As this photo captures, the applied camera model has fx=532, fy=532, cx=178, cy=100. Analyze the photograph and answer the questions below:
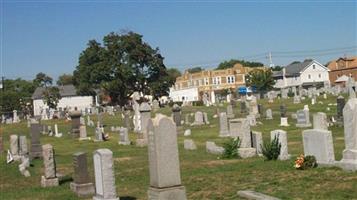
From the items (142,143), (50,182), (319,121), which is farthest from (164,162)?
(142,143)

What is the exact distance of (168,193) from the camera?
33.8 feet

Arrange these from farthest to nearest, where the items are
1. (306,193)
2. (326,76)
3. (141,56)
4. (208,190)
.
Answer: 1. (326,76)
2. (141,56)
3. (208,190)
4. (306,193)

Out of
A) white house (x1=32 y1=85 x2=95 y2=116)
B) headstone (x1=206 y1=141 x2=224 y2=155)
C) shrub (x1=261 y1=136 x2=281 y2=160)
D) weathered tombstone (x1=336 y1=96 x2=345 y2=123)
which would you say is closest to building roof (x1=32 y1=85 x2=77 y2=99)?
white house (x1=32 y1=85 x2=95 y2=116)

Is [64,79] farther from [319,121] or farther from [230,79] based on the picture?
[319,121]

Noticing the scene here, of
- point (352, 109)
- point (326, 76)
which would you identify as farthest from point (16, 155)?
point (326, 76)

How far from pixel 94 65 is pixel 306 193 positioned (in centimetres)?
7468

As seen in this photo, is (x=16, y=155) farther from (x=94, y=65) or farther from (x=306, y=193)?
(x=94, y=65)

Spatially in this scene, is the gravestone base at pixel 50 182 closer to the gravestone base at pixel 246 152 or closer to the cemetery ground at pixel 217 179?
the cemetery ground at pixel 217 179

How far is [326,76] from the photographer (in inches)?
4520

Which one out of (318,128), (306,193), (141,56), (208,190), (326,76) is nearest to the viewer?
(306,193)

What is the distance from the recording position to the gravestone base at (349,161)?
1320 cm

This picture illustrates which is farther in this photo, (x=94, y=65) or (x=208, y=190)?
(x=94, y=65)

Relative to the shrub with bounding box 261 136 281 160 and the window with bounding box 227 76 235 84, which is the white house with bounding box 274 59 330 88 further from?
the shrub with bounding box 261 136 281 160

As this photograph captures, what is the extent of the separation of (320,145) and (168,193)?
18.5ft
